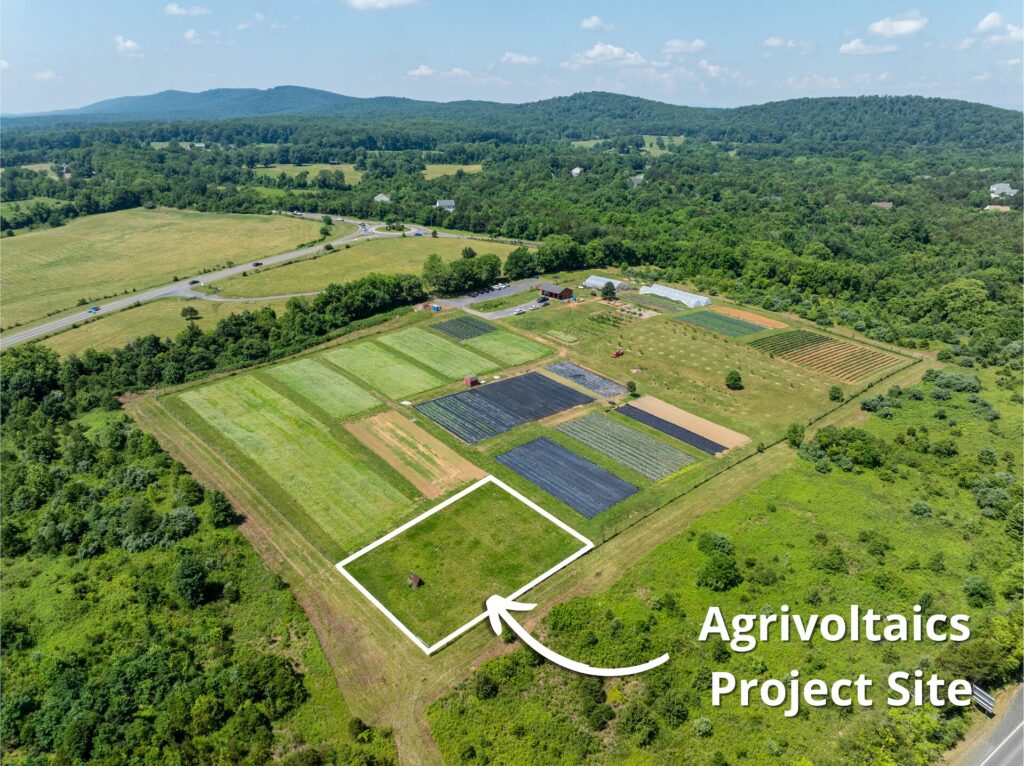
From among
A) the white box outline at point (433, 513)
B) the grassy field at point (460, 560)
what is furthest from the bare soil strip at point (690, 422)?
the grassy field at point (460, 560)

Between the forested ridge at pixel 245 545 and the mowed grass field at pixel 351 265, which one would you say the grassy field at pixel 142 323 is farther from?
the forested ridge at pixel 245 545

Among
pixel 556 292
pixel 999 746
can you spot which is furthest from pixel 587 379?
pixel 999 746

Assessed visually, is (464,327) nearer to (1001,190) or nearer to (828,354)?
(828,354)

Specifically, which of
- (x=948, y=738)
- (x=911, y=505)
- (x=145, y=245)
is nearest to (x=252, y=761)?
(x=948, y=738)

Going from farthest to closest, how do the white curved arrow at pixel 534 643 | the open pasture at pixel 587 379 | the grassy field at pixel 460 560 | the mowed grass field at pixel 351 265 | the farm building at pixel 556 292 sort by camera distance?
the mowed grass field at pixel 351 265 < the farm building at pixel 556 292 < the open pasture at pixel 587 379 < the grassy field at pixel 460 560 < the white curved arrow at pixel 534 643

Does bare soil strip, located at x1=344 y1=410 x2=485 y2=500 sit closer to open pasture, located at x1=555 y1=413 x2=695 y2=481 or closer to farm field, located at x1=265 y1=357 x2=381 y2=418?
farm field, located at x1=265 y1=357 x2=381 y2=418
